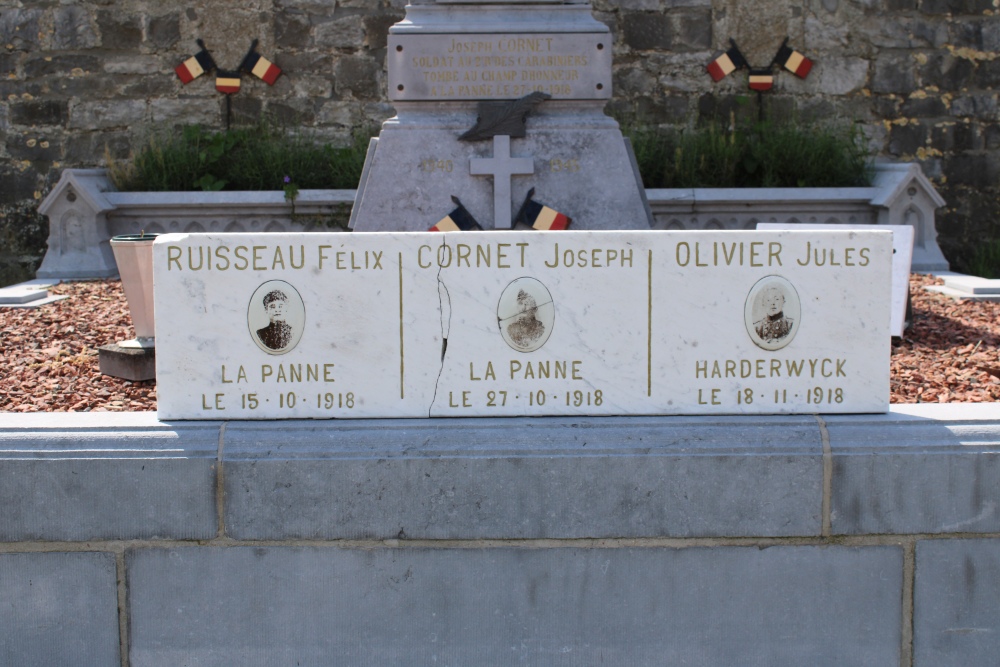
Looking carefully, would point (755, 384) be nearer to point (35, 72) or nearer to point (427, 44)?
point (427, 44)

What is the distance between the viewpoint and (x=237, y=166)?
302 inches

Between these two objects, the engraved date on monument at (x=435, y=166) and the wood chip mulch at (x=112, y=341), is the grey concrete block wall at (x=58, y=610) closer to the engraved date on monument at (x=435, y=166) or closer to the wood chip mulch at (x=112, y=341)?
the wood chip mulch at (x=112, y=341)

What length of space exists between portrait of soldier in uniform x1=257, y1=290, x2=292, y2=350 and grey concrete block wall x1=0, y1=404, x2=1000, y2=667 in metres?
0.23

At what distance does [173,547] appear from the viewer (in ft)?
8.86

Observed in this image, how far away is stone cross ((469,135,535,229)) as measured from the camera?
5.14 metres

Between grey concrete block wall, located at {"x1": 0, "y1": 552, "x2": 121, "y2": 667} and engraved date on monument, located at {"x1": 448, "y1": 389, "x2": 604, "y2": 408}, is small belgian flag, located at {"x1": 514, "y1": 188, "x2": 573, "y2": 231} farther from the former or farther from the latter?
grey concrete block wall, located at {"x1": 0, "y1": 552, "x2": 121, "y2": 667}

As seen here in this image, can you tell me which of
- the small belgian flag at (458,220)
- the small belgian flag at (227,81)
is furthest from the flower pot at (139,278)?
the small belgian flag at (227,81)

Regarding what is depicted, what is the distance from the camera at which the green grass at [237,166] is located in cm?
756

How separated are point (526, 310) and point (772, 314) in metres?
0.64

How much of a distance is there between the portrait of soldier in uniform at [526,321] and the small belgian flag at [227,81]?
19.8 feet

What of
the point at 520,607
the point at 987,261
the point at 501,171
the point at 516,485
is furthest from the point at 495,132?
the point at 987,261

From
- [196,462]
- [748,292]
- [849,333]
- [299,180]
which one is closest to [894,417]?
[849,333]

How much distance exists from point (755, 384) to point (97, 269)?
17.9 ft

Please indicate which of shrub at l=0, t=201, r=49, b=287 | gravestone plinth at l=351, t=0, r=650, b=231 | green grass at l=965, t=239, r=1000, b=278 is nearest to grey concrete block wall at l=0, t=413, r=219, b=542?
gravestone plinth at l=351, t=0, r=650, b=231
